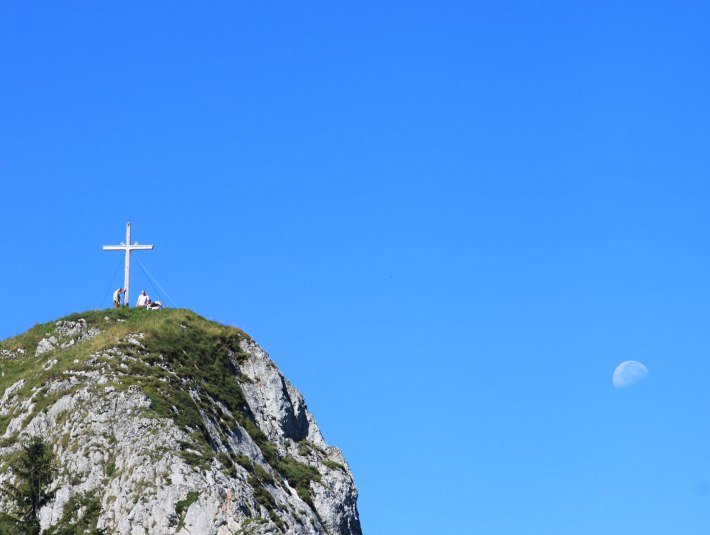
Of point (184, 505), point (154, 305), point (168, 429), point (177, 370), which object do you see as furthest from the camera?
point (154, 305)

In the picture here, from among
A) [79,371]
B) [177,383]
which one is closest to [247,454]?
[177,383]

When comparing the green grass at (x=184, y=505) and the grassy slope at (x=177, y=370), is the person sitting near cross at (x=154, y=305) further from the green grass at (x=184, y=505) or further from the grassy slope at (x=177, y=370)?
the green grass at (x=184, y=505)

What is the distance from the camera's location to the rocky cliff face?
266ft

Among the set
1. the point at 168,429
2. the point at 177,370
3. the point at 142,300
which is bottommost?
the point at 168,429

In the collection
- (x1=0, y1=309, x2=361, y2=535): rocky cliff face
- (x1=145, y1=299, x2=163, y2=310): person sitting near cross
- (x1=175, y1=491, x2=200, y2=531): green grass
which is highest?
(x1=145, y1=299, x2=163, y2=310): person sitting near cross

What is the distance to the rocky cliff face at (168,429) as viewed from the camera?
81000 millimetres

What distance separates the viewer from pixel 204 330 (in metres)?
103

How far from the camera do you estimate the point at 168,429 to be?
281ft

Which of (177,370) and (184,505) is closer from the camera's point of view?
(184,505)

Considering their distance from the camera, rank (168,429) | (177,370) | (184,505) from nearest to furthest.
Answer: (184,505) → (168,429) → (177,370)

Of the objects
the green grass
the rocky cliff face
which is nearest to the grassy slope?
the rocky cliff face

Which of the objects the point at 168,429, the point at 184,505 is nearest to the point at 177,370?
the point at 168,429

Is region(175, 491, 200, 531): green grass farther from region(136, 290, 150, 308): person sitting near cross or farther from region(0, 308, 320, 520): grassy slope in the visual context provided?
region(136, 290, 150, 308): person sitting near cross

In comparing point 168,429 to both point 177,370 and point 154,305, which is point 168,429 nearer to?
point 177,370
